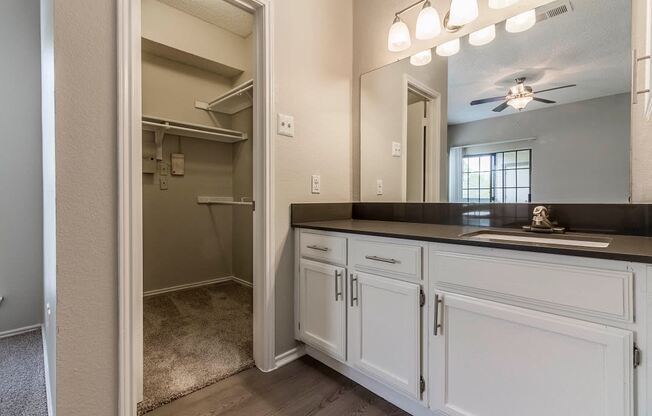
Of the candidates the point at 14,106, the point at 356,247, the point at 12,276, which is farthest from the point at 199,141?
the point at 356,247

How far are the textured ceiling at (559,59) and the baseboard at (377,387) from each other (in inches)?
56.4

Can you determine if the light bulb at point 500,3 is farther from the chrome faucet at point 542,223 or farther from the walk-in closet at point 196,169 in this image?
the walk-in closet at point 196,169

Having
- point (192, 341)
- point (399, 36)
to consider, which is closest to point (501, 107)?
point (399, 36)

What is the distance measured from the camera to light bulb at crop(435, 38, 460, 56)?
1631 millimetres

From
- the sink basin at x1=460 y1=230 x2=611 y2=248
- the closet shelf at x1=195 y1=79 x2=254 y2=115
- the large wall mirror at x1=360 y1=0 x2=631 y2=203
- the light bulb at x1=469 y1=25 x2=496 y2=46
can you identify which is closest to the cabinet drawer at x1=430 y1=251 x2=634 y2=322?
the sink basin at x1=460 y1=230 x2=611 y2=248

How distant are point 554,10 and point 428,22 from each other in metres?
0.58

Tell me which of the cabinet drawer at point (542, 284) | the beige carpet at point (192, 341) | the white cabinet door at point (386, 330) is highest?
the cabinet drawer at point (542, 284)

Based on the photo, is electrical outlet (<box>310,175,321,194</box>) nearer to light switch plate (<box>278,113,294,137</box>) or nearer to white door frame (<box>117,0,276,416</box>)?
light switch plate (<box>278,113,294,137</box>)

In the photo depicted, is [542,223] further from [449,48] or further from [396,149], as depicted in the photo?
[449,48]

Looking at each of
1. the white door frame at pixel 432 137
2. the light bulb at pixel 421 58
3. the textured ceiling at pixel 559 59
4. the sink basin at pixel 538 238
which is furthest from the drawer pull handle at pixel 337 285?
the light bulb at pixel 421 58

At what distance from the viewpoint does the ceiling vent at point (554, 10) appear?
1.30 meters

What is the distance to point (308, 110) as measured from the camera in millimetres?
1832

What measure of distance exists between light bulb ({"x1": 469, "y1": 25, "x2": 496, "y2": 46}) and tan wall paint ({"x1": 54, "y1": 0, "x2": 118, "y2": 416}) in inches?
64.4

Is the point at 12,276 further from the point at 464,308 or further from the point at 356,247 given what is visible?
the point at 464,308
